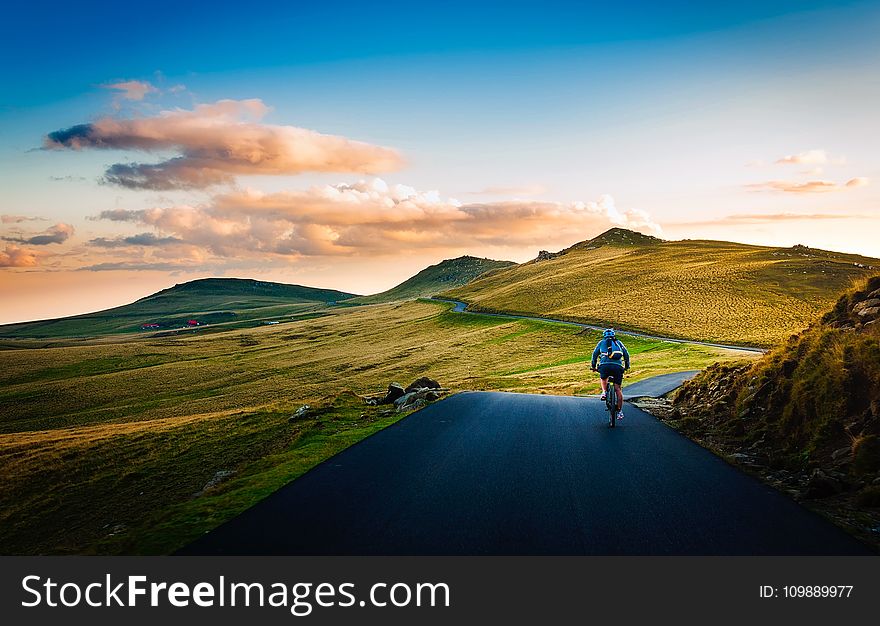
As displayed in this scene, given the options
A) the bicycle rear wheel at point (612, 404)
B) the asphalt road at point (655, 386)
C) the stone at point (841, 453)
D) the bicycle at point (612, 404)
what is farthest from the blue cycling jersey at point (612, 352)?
the asphalt road at point (655, 386)

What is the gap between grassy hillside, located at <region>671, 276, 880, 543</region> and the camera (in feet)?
33.1

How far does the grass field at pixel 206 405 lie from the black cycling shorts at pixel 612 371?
7703 millimetres

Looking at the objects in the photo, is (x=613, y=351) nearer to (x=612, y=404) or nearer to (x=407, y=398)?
(x=612, y=404)

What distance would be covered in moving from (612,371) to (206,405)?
52790 millimetres

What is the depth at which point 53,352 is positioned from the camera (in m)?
124

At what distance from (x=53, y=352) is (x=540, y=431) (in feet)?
465

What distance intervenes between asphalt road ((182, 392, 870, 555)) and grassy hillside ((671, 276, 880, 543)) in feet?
3.82

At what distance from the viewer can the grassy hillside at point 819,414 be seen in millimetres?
10078

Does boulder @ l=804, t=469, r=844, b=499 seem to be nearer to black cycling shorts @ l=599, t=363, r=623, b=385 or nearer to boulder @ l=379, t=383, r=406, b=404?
black cycling shorts @ l=599, t=363, r=623, b=385

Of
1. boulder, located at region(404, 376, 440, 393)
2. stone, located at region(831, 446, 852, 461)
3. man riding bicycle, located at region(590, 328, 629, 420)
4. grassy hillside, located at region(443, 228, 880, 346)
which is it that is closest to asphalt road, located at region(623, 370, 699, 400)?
man riding bicycle, located at region(590, 328, 629, 420)

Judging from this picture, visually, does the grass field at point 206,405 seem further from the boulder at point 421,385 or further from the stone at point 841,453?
the stone at point 841,453
